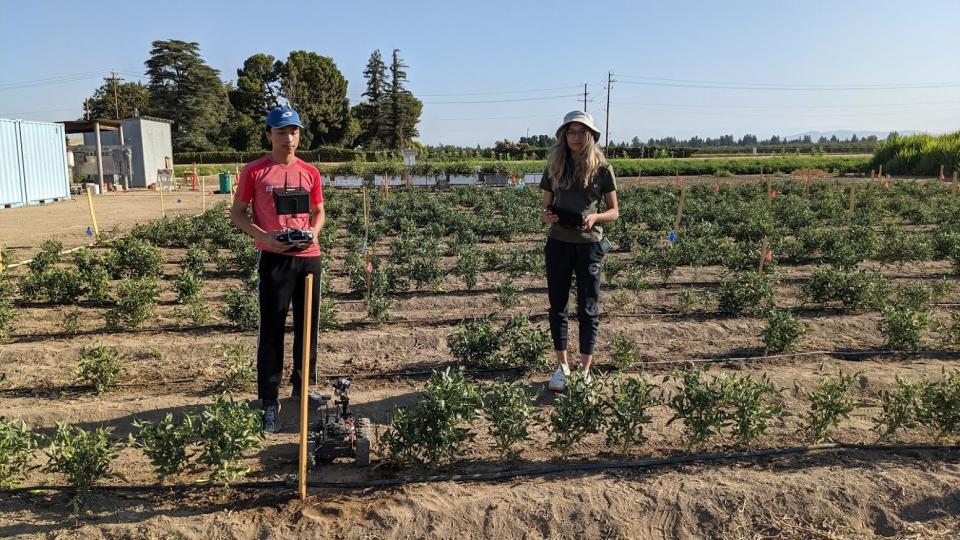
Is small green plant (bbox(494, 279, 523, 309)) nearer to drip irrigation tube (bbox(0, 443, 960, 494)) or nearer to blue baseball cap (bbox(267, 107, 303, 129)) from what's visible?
drip irrigation tube (bbox(0, 443, 960, 494))

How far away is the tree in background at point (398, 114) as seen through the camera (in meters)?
67.7

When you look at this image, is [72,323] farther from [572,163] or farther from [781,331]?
[781,331]

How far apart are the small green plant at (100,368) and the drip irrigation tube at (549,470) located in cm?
158

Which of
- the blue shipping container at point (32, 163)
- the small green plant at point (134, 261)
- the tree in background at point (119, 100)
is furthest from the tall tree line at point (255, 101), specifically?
the small green plant at point (134, 261)

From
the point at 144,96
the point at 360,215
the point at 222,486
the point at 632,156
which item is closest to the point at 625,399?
the point at 222,486

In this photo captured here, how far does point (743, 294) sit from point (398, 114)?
64688mm

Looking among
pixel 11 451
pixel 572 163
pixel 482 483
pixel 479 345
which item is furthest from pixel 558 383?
pixel 11 451

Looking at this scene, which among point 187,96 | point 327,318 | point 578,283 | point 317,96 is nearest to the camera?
point 578,283

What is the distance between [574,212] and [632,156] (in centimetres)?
5988

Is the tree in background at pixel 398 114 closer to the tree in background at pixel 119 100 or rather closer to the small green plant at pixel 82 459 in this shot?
the tree in background at pixel 119 100

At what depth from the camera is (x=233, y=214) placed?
162 inches

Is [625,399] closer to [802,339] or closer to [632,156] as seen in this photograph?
[802,339]

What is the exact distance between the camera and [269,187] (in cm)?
404

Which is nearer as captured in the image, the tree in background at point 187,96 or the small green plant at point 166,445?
the small green plant at point 166,445
